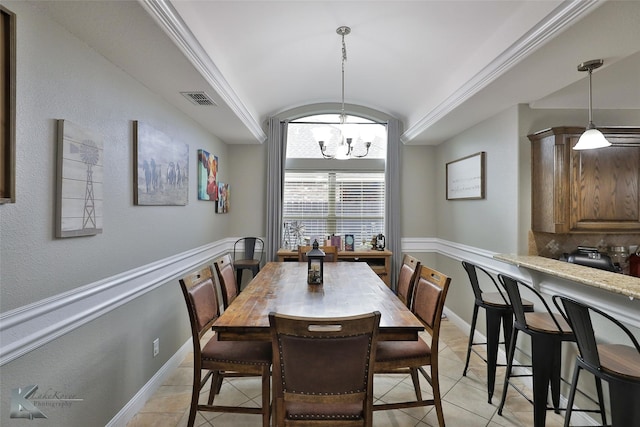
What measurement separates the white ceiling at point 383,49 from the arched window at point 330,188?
3.58 ft

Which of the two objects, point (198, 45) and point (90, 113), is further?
point (198, 45)

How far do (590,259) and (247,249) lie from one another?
3693 mm

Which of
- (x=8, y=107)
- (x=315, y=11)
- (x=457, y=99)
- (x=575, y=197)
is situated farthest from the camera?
(x=457, y=99)

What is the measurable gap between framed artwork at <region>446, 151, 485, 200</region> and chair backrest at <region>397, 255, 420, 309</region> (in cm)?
126

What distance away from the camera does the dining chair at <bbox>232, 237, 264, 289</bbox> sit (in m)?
Result: 4.31

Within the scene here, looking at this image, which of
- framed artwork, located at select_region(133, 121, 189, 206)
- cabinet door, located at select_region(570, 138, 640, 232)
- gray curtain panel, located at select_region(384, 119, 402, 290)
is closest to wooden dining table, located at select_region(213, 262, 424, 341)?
framed artwork, located at select_region(133, 121, 189, 206)

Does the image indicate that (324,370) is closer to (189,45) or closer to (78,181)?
(78,181)

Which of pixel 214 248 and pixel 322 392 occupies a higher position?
pixel 214 248

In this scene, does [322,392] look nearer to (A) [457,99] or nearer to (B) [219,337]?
(B) [219,337]

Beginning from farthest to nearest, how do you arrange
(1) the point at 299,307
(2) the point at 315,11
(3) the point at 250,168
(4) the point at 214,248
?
(3) the point at 250,168
(4) the point at 214,248
(2) the point at 315,11
(1) the point at 299,307

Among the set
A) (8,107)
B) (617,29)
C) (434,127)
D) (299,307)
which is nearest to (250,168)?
(434,127)

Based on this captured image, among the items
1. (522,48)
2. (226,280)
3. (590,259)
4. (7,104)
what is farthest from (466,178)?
(7,104)

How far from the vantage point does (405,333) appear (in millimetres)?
1709

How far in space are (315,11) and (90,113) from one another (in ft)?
5.17
